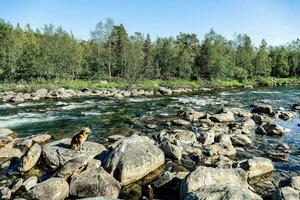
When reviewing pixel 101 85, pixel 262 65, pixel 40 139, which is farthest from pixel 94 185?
pixel 262 65

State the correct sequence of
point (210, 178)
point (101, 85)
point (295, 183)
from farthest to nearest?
point (101, 85), point (295, 183), point (210, 178)

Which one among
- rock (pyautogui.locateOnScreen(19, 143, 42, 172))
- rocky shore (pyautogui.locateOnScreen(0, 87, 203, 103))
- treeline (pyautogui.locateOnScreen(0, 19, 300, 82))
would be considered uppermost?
treeline (pyautogui.locateOnScreen(0, 19, 300, 82))

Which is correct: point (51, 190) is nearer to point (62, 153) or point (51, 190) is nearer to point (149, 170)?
point (62, 153)

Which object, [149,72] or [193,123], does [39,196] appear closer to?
[193,123]

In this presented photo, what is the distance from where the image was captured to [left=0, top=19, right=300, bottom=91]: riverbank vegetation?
205 ft

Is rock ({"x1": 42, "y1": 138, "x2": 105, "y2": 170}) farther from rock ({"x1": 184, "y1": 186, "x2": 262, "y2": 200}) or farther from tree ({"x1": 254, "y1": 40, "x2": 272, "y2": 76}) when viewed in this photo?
tree ({"x1": 254, "y1": 40, "x2": 272, "y2": 76})

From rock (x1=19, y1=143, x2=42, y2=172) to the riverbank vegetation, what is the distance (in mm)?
37861

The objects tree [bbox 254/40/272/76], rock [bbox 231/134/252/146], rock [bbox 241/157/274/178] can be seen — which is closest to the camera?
rock [bbox 241/157/274/178]

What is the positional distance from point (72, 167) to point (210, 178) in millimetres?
4990

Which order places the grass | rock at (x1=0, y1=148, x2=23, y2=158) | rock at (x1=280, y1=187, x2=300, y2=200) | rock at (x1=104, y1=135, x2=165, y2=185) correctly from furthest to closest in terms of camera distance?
the grass, rock at (x1=0, y1=148, x2=23, y2=158), rock at (x1=104, y1=135, x2=165, y2=185), rock at (x1=280, y1=187, x2=300, y2=200)

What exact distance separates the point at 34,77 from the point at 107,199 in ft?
197

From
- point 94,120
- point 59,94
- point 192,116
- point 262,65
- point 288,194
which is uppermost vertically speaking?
point 262,65

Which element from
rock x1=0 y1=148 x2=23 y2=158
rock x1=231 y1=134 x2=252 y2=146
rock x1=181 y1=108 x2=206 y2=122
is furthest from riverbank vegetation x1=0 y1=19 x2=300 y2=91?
rock x1=231 y1=134 x2=252 y2=146

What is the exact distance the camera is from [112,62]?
7525 centimetres
